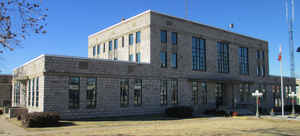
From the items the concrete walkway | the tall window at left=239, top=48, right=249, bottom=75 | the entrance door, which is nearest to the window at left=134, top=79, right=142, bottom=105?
the concrete walkway

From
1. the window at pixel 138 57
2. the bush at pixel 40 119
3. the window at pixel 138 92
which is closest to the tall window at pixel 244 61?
the window at pixel 138 57

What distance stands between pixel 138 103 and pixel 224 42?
20467mm

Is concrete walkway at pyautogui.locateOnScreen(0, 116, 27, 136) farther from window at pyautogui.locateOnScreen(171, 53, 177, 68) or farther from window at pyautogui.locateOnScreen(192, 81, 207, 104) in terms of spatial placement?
window at pyautogui.locateOnScreen(192, 81, 207, 104)

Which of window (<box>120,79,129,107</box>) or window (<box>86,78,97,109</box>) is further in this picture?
window (<box>120,79,129,107</box>)

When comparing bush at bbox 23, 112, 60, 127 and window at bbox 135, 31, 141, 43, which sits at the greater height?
window at bbox 135, 31, 141, 43

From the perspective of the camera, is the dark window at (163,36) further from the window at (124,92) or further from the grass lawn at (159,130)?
the grass lawn at (159,130)

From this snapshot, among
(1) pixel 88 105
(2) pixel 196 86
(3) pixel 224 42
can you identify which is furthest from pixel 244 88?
(1) pixel 88 105

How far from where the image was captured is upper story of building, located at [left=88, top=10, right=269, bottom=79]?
35.5 m

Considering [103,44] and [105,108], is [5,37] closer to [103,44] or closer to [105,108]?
[105,108]

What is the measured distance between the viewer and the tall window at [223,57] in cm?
4391

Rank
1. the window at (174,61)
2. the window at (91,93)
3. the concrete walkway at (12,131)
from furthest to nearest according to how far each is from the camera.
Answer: the window at (174,61) < the window at (91,93) < the concrete walkway at (12,131)

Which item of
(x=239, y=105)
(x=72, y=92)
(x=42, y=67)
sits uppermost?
(x=42, y=67)

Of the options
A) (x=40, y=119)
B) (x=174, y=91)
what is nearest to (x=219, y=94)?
(x=174, y=91)

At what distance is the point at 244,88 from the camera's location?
47.8 metres
